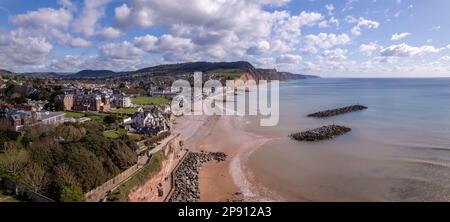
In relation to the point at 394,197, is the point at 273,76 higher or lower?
higher

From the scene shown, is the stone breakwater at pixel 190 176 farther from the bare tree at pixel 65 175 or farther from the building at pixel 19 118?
the building at pixel 19 118

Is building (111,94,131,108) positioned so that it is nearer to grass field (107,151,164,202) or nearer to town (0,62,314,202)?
town (0,62,314,202)

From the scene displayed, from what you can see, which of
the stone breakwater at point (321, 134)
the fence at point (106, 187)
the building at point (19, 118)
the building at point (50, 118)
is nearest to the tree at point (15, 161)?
the fence at point (106, 187)
